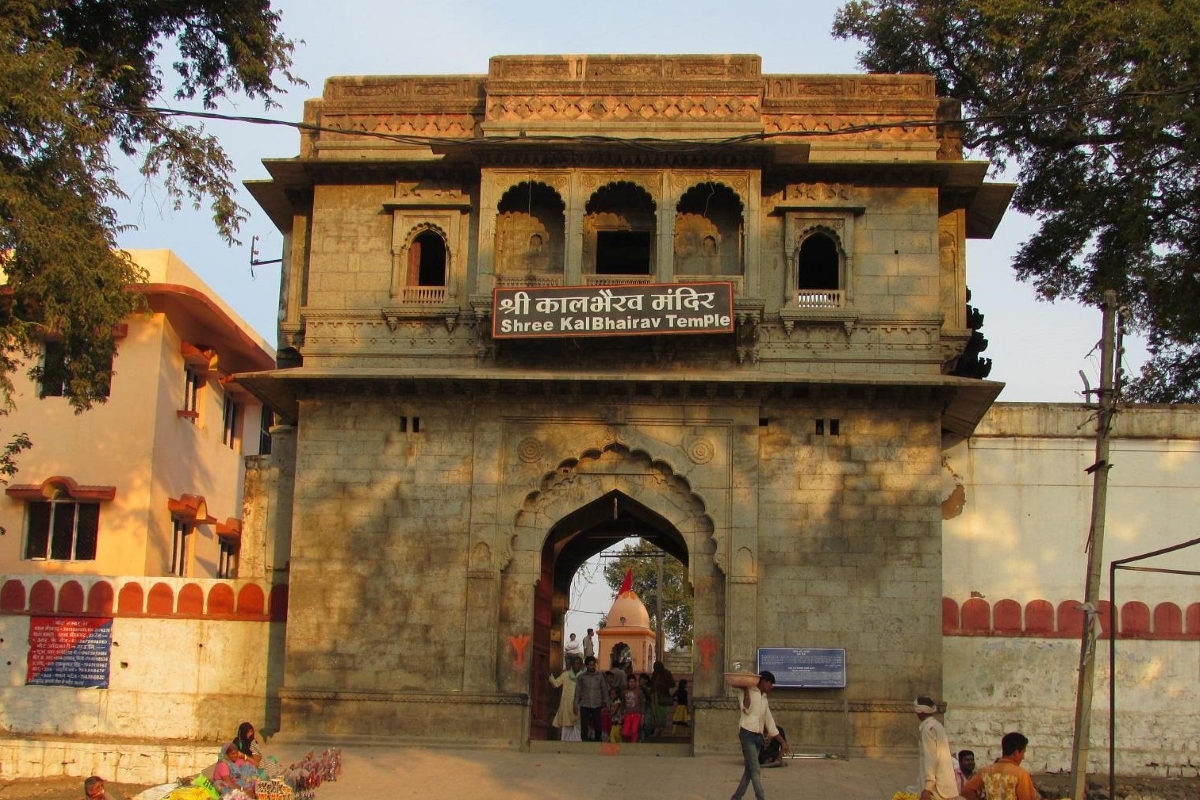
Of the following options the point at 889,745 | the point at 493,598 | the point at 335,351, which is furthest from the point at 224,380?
the point at 889,745

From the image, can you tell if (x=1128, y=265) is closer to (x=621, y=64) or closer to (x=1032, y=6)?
(x=1032, y=6)

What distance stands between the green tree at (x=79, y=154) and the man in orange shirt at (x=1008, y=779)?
1058cm

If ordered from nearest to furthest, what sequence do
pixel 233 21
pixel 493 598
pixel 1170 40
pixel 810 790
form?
pixel 810 790 < pixel 233 21 < pixel 493 598 < pixel 1170 40

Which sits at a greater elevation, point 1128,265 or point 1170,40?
point 1170,40

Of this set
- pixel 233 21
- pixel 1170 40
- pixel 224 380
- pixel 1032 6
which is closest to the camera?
pixel 233 21

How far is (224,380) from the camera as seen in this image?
2834 centimetres

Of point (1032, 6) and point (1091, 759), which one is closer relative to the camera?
point (1091, 759)

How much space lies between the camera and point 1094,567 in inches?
622

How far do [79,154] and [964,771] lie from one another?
11.7m

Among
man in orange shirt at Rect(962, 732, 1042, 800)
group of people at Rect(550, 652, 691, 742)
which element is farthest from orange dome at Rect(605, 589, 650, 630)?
man in orange shirt at Rect(962, 732, 1042, 800)

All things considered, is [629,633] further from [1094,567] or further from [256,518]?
[1094,567]

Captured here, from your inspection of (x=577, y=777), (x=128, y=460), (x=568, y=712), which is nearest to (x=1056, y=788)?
(x=577, y=777)

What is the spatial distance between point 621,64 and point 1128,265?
1050cm

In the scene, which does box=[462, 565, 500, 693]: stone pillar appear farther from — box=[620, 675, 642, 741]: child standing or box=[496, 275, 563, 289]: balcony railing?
box=[496, 275, 563, 289]: balcony railing
